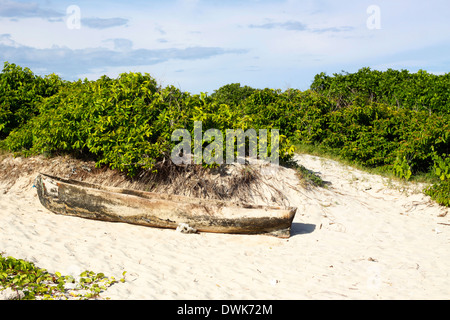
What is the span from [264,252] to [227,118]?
140 inches

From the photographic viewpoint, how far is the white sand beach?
5641 mm

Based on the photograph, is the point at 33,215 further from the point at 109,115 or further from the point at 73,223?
the point at 109,115

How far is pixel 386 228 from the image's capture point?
8.87m

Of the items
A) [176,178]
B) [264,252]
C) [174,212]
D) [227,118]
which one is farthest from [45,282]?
[227,118]

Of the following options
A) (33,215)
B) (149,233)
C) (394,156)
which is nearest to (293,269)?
(149,233)

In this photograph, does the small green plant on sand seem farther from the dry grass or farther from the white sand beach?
the dry grass

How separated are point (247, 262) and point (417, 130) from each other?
7.71m

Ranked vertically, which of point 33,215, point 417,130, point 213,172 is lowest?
point 33,215

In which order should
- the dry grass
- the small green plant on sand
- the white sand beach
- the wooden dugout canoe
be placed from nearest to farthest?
the small green plant on sand, the white sand beach, the wooden dugout canoe, the dry grass

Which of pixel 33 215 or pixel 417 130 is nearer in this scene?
pixel 33 215

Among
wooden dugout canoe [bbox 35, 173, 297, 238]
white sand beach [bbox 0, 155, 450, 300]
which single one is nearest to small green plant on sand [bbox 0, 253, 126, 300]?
white sand beach [bbox 0, 155, 450, 300]

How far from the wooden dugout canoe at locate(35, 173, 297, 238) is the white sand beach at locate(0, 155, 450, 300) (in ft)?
0.52

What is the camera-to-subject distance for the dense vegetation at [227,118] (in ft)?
29.6

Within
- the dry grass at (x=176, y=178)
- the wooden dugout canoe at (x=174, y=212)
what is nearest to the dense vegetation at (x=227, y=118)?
the dry grass at (x=176, y=178)
